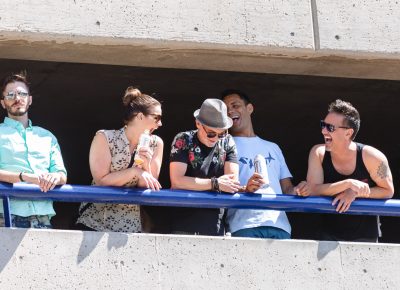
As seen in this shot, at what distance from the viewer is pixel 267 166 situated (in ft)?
23.2

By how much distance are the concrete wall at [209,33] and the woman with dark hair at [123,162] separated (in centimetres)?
73

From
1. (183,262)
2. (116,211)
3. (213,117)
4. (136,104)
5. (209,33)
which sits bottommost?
(183,262)

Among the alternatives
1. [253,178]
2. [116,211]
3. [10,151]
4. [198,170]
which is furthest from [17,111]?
[253,178]

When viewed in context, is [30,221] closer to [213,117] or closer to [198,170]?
[198,170]

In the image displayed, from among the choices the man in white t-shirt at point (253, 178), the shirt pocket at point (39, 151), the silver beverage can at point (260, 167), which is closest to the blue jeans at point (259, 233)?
the man in white t-shirt at point (253, 178)

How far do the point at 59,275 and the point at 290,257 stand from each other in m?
1.43

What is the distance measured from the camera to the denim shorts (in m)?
6.40

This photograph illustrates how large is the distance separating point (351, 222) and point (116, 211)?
1560 mm

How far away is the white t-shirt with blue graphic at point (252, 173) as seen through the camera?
6.73m

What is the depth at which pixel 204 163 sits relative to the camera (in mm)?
6676

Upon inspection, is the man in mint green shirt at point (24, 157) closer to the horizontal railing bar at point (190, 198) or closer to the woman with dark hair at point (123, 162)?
the horizontal railing bar at point (190, 198)

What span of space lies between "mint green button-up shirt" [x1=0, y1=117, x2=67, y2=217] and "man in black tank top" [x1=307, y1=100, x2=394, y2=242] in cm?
168

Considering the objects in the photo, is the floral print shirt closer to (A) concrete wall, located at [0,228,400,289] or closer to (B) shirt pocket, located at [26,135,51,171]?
(A) concrete wall, located at [0,228,400,289]

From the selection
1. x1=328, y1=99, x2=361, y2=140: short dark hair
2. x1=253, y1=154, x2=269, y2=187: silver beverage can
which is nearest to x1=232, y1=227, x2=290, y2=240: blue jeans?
x1=253, y1=154, x2=269, y2=187: silver beverage can
